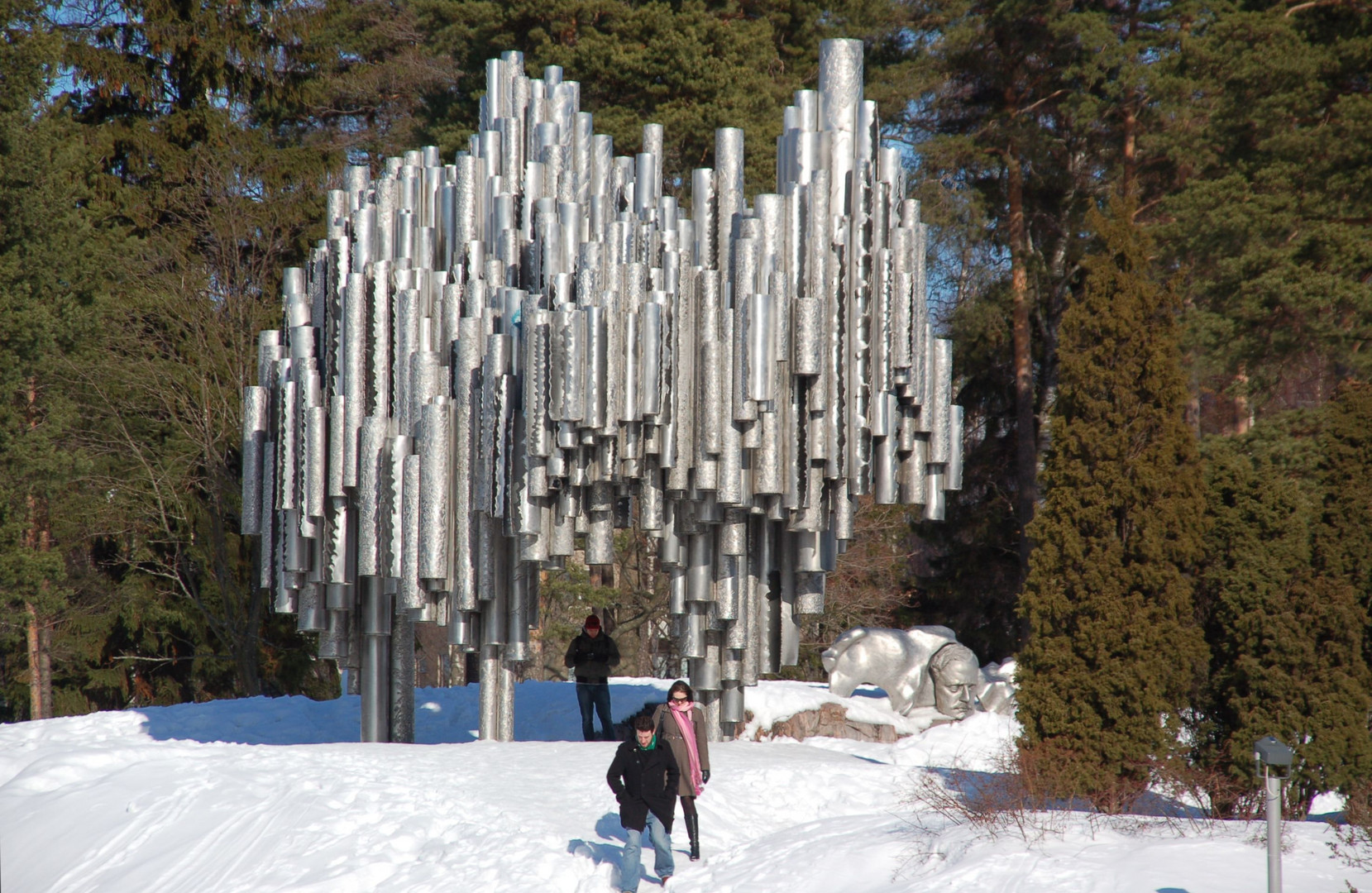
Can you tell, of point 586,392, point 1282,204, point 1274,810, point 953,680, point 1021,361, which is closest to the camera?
point 1274,810

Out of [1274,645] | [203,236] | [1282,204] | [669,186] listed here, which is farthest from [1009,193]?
[1274,645]

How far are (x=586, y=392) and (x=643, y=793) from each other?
158 inches

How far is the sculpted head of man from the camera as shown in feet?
54.7

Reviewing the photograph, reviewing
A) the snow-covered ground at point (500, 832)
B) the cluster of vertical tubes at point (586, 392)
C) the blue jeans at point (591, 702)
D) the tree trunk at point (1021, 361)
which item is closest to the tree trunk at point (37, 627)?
the cluster of vertical tubes at point (586, 392)

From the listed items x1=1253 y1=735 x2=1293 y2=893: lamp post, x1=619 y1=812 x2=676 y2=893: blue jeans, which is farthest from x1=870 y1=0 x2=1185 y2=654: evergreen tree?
x1=1253 y1=735 x2=1293 y2=893: lamp post

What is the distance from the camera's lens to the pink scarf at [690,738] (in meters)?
9.45

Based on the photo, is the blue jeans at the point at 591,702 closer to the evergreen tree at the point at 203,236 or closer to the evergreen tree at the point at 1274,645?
the evergreen tree at the point at 1274,645

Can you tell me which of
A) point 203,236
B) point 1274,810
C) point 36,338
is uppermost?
point 203,236

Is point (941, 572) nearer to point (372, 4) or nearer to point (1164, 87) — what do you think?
point (1164, 87)

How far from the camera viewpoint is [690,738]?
9508 mm

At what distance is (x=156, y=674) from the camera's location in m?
23.5

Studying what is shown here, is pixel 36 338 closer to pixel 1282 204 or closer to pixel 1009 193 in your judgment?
pixel 1009 193

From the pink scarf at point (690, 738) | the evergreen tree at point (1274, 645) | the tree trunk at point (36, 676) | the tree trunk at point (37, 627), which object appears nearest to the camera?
the pink scarf at point (690, 738)

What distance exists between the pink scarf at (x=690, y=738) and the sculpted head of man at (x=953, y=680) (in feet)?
25.2
